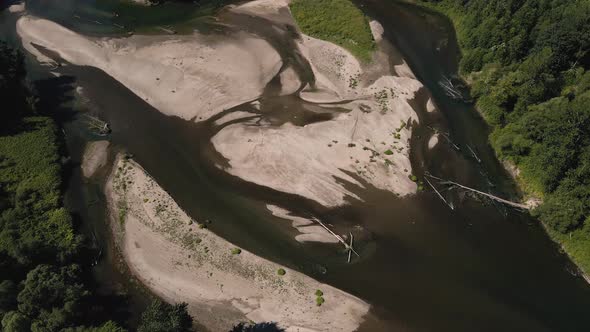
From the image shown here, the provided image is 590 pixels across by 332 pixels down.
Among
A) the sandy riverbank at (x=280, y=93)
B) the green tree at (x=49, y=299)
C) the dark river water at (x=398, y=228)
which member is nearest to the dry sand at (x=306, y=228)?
the dark river water at (x=398, y=228)

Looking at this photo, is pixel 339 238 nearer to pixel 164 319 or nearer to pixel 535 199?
pixel 164 319

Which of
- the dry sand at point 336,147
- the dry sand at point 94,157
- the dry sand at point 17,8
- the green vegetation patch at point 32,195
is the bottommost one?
the green vegetation patch at point 32,195

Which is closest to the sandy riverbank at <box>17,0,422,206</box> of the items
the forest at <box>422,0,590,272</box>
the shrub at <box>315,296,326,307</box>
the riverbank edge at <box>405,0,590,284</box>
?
the shrub at <box>315,296,326,307</box>

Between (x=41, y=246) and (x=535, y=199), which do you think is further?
(x=535, y=199)

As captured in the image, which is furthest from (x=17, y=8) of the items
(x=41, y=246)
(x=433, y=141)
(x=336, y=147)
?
(x=433, y=141)

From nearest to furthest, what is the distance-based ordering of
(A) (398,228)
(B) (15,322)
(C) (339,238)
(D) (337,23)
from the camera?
(B) (15,322), (C) (339,238), (A) (398,228), (D) (337,23)

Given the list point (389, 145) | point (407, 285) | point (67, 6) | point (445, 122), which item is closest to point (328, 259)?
point (407, 285)

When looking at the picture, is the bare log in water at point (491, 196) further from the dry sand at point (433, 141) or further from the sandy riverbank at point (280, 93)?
the dry sand at point (433, 141)
